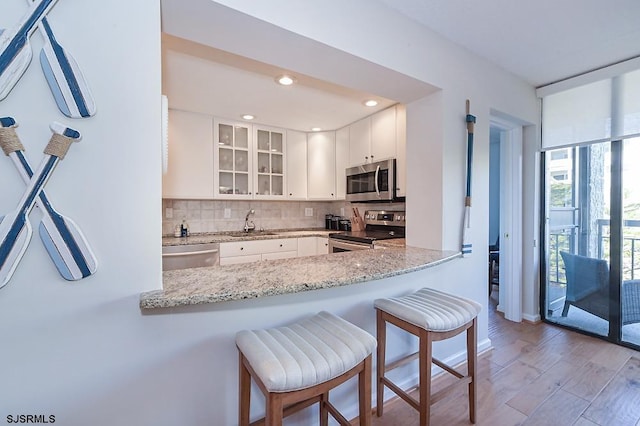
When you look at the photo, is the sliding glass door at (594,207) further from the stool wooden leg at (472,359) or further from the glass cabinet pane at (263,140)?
the glass cabinet pane at (263,140)

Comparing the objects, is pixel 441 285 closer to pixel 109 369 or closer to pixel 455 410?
pixel 455 410

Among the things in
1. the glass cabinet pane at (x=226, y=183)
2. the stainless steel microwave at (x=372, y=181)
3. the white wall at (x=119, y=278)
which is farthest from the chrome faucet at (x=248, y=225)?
the white wall at (x=119, y=278)

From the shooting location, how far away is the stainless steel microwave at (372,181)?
2.78 m

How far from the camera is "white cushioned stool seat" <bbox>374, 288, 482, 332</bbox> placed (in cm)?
130

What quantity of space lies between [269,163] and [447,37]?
2.33m

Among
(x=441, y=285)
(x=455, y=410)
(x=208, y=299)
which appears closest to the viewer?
(x=208, y=299)

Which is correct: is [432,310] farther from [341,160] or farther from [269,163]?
[269,163]

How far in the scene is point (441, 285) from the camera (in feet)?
6.36

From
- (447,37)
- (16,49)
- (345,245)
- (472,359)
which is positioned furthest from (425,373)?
(447,37)

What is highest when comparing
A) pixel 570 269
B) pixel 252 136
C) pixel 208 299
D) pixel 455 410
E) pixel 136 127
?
pixel 252 136

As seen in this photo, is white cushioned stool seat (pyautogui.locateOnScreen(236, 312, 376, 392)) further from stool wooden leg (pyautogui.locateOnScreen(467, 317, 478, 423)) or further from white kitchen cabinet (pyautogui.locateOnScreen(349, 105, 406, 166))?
white kitchen cabinet (pyautogui.locateOnScreen(349, 105, 406, 166))

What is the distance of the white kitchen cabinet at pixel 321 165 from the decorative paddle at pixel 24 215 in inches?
118

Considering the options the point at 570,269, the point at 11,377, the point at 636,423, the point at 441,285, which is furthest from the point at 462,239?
the point at 11,377

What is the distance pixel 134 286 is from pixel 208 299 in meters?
0.27
